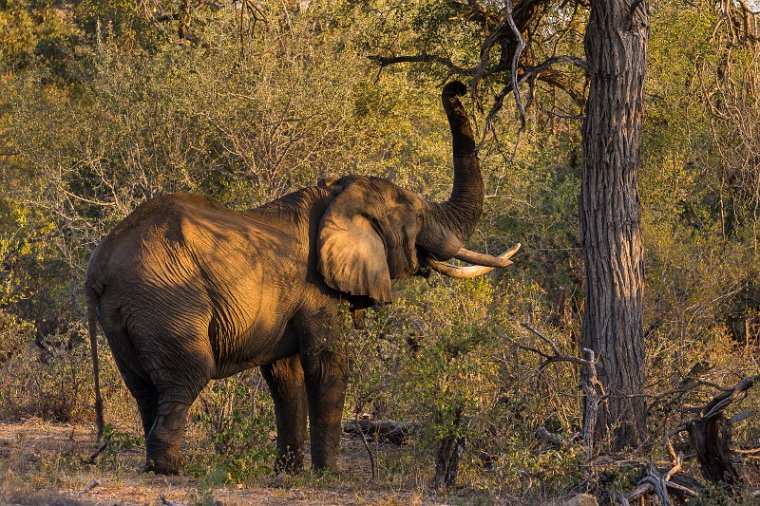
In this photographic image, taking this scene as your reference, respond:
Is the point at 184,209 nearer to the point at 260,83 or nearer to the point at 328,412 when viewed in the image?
the point at 328,412

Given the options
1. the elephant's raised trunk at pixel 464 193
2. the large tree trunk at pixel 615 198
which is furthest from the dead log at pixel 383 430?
the large tree trunk at pixel 615 198

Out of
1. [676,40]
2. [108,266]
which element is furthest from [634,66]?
[108,266]

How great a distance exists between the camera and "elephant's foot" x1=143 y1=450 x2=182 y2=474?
930 centimetres

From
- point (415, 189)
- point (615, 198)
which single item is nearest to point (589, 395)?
point (615, 198)

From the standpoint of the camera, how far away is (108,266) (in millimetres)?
9211

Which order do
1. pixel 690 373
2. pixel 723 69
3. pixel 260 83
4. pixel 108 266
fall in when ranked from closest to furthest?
pixel 108 266
pixel 690 373
pixel 723 69
pixel 260 83

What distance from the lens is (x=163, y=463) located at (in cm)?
933

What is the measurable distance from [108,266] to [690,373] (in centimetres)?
505

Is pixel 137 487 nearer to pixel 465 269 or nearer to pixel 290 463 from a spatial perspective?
pixel 290 463

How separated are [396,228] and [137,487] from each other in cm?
372

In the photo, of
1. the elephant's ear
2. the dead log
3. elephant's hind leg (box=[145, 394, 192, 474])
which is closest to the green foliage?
the dead log

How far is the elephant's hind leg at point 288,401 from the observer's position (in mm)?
10578

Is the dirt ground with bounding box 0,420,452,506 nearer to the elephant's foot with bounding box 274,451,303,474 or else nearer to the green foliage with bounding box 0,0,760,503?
the green foliage with bounding box 0,0,760,503

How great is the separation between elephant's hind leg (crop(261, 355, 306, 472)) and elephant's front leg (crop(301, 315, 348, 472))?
1.11 ft
